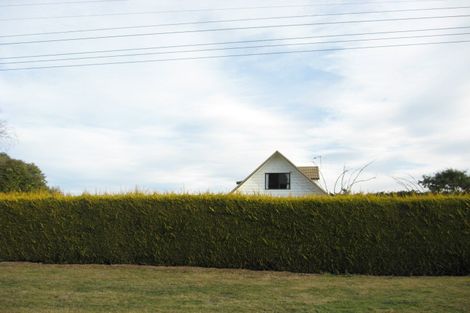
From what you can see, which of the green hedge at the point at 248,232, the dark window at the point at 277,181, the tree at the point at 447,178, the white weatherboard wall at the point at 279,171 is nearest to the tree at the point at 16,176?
the green hedge at the point at 248,232

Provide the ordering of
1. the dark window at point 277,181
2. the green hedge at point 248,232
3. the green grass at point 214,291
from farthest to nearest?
the dark window at point 277,181
the green hedge at point 248,232
the green grass at point 214,291

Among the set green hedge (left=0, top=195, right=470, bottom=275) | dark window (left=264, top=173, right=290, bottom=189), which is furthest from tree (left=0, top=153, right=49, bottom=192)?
dark window (left=264, top=173, right=290, bottom=189)

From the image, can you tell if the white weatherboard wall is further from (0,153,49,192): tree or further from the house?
(0,153,49,192): tree

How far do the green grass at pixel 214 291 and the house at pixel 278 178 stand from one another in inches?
1056

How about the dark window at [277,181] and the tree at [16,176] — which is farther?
the dark window at [277,181]

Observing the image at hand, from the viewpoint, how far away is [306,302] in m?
8.18

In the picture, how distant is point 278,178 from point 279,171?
56 centimetres

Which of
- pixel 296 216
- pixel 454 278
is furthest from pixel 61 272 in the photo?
pixel 454 278

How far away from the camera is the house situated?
39.1m

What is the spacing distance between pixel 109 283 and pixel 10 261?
5.57 meters

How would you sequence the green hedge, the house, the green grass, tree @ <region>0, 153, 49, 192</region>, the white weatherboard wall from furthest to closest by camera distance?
the house → the white weatherboard wall → tree @ <region>0, 153, 49, 192</region> → the green hedge → the green grass

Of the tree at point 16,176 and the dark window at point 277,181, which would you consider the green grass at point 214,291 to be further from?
the dark window at point 277,181

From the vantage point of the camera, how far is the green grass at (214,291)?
25.3 ft

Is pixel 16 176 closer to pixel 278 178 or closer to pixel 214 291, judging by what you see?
pixel 278 178
